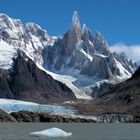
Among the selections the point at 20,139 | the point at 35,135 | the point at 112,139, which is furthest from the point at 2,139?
the point at 112,139

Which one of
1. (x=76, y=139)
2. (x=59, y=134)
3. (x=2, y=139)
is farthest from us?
(x=59, y=134)


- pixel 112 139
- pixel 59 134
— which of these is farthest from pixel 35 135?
pixel 112 139

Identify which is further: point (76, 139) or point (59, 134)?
point (59, 134)

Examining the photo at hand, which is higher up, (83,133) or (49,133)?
(83,133)

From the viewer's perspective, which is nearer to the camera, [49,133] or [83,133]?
[49,133]

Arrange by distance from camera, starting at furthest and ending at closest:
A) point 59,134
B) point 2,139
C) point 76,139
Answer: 1. point 59,134
2. point 76,139
3. point 2,139

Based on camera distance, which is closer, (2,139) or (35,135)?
(2,139)

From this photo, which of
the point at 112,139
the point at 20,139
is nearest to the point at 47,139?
the point at 20,139

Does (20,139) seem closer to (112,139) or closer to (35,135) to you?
(35,135)

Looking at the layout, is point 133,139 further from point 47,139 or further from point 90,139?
point 47,139
